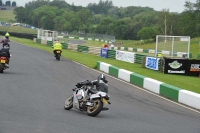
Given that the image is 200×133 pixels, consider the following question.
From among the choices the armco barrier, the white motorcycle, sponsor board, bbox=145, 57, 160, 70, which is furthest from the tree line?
the white motorcycle

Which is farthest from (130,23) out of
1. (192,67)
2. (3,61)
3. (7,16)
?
(3,61)

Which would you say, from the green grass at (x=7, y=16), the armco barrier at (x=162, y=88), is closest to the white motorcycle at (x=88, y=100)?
the armco barrier at (x=162, y=88)

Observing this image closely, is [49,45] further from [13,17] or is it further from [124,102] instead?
[13,17]

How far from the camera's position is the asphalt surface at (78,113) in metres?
9.54

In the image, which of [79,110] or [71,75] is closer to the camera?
[79,110]

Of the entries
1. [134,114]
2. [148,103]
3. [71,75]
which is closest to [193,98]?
[148,103]

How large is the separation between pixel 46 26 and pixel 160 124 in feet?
439

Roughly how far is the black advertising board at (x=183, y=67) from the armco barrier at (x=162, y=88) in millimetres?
4998

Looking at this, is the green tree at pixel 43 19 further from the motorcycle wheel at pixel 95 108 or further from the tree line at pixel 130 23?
the motorcycle wheel at pixel 95 108

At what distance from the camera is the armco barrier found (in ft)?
49.9

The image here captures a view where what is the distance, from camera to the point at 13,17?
6339 inches

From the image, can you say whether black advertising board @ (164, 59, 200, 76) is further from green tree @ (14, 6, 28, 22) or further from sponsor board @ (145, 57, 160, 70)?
green tree @ (14, 6, 28, 22)

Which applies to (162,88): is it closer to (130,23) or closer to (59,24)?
(130,23)

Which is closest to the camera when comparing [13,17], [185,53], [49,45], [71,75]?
[71,75]
